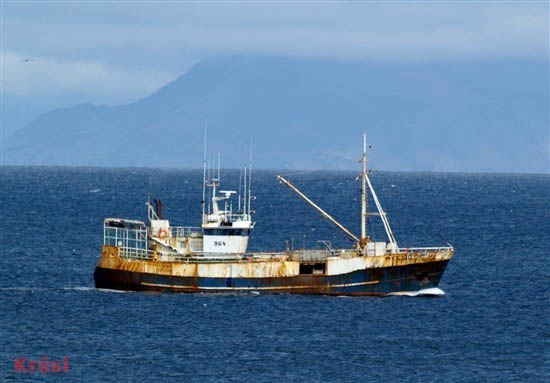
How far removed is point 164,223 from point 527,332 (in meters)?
26.4

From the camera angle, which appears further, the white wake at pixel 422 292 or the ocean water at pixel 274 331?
the white wake at pixel 422 292

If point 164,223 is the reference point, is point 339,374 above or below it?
below

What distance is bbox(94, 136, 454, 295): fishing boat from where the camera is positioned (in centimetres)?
9606

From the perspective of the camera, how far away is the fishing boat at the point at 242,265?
96.1 metres

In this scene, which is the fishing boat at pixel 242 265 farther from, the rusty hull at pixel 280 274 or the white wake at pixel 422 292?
the white wake at pixel 422 292

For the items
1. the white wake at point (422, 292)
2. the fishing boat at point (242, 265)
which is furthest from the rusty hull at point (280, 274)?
the white wake at point (422, 292)

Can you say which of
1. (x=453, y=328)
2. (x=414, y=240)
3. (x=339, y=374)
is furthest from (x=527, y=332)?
(x=414, y=240)

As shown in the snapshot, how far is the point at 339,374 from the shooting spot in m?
73.1

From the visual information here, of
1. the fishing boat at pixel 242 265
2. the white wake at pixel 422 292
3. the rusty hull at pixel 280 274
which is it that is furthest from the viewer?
the white wake at pixel 422 292

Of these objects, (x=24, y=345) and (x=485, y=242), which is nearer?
(x=24, y=345)

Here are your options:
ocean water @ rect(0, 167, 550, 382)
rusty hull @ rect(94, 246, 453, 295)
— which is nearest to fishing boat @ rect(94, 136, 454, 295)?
rusty hull @ rect(94, 246, 453, 295)

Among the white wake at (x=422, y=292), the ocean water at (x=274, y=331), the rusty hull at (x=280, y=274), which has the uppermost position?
the rusty hull at (x=280, y=274)

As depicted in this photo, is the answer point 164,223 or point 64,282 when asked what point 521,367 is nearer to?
point 164,223

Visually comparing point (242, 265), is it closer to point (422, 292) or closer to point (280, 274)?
point (280, 274)
